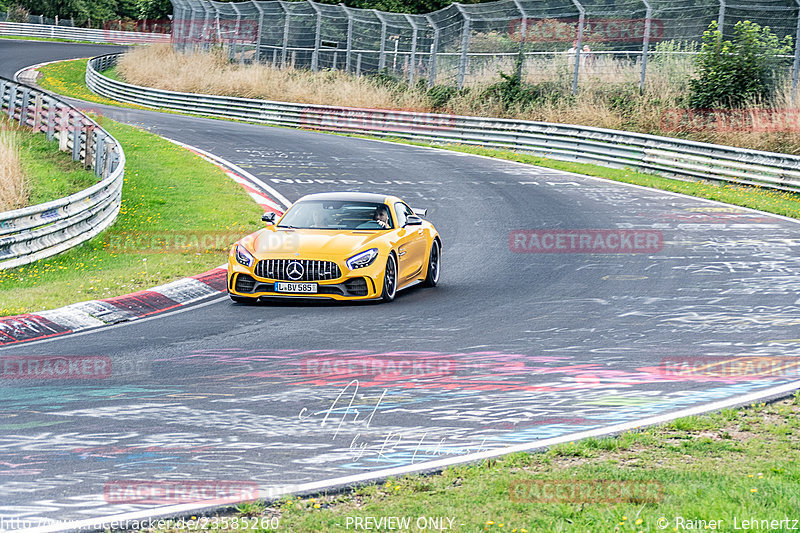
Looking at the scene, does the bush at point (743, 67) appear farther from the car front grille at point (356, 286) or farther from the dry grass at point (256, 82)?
the car front grille at point (356, 286)

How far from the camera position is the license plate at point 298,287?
488 inches

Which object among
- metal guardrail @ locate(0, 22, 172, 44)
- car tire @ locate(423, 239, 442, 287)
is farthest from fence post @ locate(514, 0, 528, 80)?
metal guardrail @ locate(0, 22, 172, 44)

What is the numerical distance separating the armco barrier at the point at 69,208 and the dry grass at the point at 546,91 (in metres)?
14.9

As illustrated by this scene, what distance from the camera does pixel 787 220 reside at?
64.0 ft

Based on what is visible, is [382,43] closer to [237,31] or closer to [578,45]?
[578,45]

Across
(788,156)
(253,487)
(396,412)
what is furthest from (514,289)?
(788,156)

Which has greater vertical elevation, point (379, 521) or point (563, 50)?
point (563, 50)

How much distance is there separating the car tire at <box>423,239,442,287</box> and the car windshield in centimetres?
84

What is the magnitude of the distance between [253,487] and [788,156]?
19877 millimetres

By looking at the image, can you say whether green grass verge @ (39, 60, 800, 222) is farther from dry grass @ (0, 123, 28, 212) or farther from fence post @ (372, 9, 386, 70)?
dry grass @ (0, 123, 28, 212)

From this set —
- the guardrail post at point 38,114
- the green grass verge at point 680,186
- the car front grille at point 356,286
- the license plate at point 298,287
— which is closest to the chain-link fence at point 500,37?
the green grass verge at point 680,186

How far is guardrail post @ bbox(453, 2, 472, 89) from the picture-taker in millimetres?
36344

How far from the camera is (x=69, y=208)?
16.3 metres

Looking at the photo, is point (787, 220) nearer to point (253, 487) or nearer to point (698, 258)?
point (698, 258)
